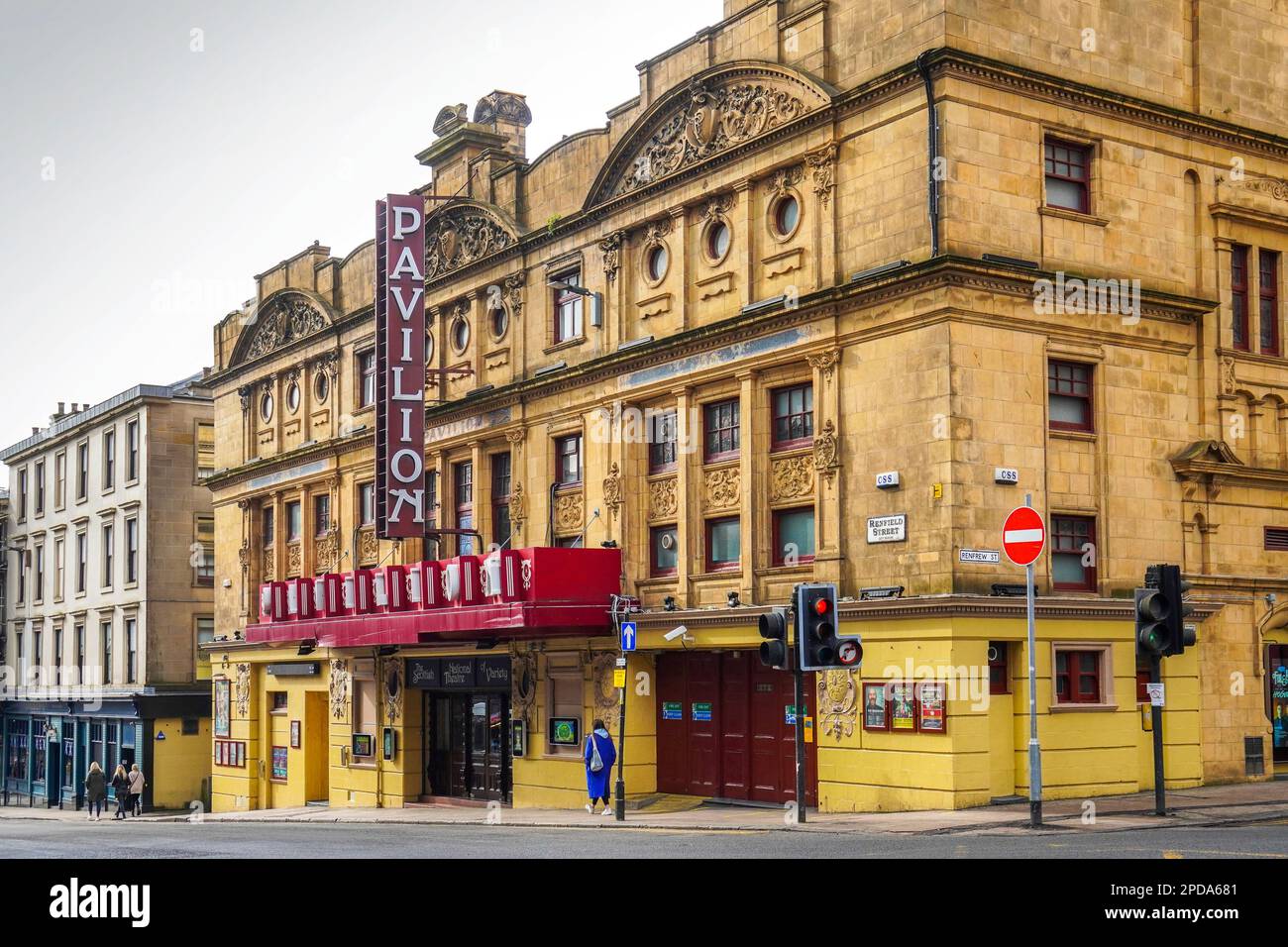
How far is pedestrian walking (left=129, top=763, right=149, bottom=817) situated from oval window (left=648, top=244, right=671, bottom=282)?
28.9 metres

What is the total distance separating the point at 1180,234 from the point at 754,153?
757 cm

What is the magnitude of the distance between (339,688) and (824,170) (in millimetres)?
20995

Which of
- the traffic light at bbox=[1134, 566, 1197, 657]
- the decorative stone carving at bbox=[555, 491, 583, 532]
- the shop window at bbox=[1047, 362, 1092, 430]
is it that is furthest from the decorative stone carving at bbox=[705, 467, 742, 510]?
the traffic light at bbox=[1134, 566, 1197, 657]

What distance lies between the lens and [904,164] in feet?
83.1

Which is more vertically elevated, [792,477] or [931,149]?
[931,149]

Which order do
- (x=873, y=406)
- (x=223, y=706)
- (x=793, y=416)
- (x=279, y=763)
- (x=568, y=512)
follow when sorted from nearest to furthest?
(x=873, y=406) → (x=793, y=416) → (x=568, y=512) → (x=279, y=763) → (x=223, y=706)

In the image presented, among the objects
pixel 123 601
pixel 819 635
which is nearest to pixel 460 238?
pixel 819 635

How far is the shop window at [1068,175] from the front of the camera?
86.0 feet

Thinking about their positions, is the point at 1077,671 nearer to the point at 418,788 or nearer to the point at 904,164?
the point at 904,164

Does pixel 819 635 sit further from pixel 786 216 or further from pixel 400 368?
pixel 400 368

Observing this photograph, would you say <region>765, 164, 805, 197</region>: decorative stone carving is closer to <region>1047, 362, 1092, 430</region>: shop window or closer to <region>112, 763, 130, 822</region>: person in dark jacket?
<region>1047, 362, 1092, 430</region>: shop window

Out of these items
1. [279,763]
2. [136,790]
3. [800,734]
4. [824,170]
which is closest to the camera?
[800,734]

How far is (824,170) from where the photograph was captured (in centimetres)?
2688

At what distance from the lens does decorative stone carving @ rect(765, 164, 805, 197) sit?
27688mm
